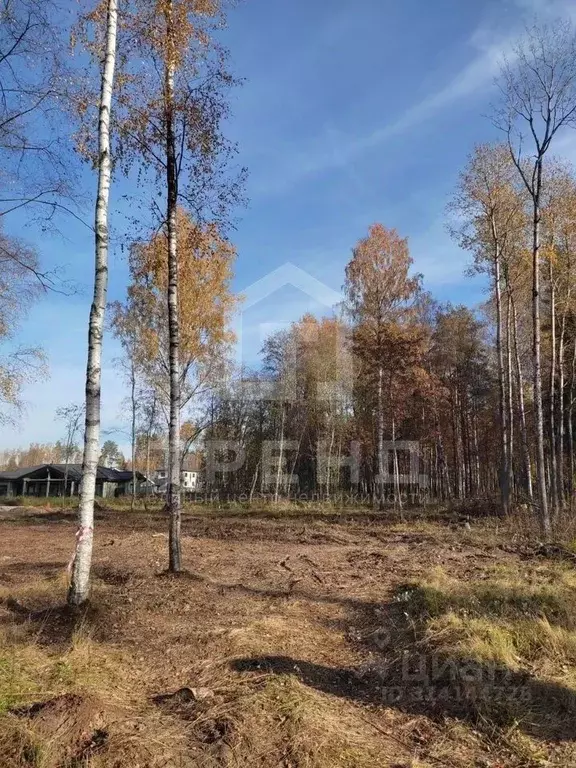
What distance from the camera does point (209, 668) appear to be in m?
4.25

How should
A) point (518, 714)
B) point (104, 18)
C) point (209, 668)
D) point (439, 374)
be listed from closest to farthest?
point (518, 714), point (209, 668), point (104, 18), point (439, 374)

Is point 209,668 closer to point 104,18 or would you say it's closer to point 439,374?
point 104,18

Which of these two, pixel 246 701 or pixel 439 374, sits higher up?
pixel 439 374

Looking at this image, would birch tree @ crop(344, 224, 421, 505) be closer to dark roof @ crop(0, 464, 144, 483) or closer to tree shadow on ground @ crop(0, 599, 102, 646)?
tree shadow on ground @ crop(0, 599, 102, 646)

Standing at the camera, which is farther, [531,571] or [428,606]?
[531,571]

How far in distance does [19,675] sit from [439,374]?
27686 millimetres

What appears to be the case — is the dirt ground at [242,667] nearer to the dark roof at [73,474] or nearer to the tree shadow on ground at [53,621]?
the tree shadow on ground at [53,621]

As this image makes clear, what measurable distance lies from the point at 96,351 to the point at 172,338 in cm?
211

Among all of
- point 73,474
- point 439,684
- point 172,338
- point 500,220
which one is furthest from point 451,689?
point 73,474

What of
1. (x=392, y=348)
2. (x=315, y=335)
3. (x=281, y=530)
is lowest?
(x=281, y=530)

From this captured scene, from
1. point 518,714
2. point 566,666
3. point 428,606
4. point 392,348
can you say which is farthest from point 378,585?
point 392,348

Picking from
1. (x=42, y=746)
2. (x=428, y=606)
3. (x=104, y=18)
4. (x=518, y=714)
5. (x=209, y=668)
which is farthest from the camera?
(x=104, y=18)

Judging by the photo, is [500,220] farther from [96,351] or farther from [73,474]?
[73,474]

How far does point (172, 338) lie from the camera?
756cm
